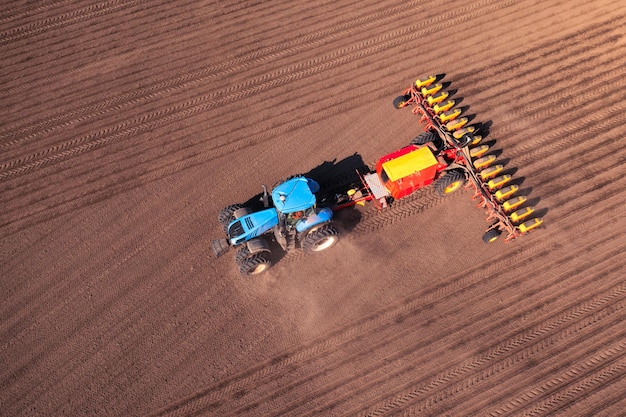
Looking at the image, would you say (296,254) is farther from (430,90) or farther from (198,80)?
Answer: (198,80)

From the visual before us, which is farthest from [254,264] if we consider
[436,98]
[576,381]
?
[576,381]

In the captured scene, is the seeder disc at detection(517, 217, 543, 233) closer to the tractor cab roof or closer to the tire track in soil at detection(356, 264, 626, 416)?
the tire track in soil at detection(356, 264, 626, 416)

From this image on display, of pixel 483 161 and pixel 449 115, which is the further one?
pixel 449 115

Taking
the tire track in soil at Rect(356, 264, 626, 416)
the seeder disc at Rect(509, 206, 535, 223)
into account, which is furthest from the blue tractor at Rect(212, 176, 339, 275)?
the seeder disc at Rect(509, 206, 535, 223)

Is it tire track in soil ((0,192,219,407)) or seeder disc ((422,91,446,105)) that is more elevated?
seeder disc ((422,91,446,105))

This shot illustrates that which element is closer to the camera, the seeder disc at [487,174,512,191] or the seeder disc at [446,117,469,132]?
the seeder disc at [487,174,512,191]

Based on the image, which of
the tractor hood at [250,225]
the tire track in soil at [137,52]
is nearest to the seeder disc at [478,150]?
the tractor hood at [250,225]
